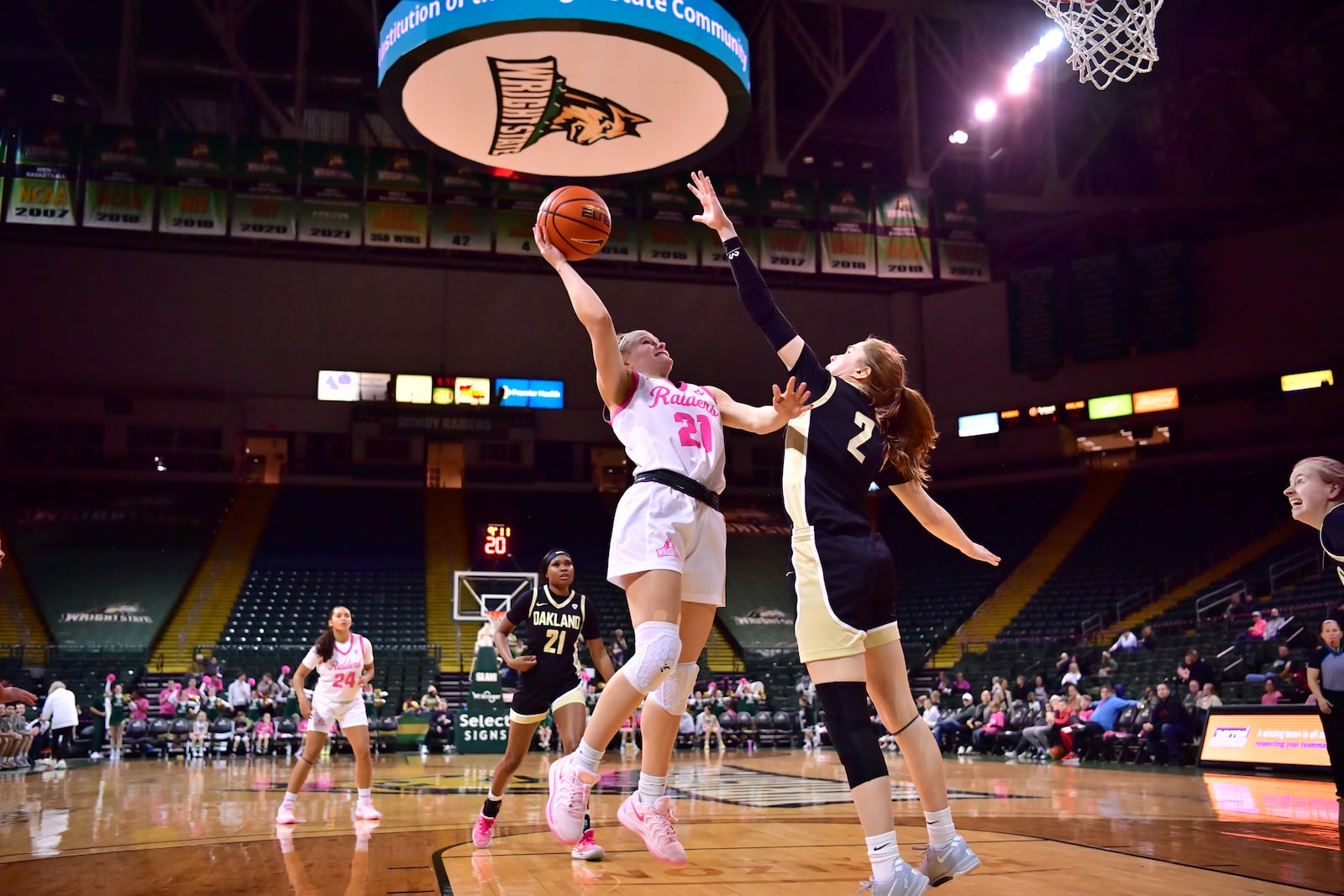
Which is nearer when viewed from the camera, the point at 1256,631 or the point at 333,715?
the point at 333,715

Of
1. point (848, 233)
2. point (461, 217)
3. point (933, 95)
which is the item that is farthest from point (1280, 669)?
point (933, 95)

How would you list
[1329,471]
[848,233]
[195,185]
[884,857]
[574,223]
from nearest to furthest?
[884,857] → [1329,471] → [574,223] → [195,185] → [848,233]

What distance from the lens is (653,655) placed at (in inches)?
159

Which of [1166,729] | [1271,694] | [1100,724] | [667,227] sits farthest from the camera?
[667,227]

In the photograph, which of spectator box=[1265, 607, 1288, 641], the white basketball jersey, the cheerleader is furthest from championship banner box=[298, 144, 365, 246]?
the white basketball jersey

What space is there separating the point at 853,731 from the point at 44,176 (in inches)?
811

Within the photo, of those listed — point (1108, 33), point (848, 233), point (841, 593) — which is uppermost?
point (848, 233)

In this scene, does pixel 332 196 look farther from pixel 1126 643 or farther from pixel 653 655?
pixel 653 655

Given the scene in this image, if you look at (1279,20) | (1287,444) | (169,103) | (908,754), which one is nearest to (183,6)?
(169,103)

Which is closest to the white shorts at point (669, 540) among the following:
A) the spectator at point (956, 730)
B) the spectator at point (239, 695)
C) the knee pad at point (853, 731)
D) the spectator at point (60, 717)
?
the knee pad at point (853, 731)

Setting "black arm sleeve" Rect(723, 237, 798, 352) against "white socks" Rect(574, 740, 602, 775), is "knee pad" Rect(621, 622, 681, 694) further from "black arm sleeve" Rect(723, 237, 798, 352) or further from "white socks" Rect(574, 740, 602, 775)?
"black arm sleeve" Rect(723, 237, 798, 352)

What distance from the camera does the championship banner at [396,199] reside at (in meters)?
20.5

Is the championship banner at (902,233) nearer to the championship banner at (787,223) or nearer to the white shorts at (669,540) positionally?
the championship banner at (787,223)

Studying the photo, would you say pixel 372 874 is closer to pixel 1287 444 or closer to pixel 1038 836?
pixel 1038 836
